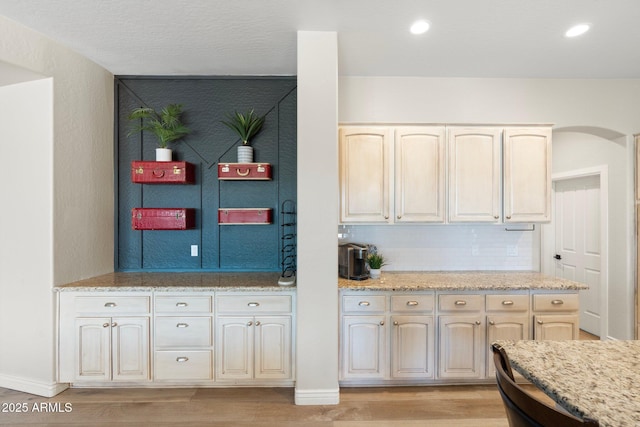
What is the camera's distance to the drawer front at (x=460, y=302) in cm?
280

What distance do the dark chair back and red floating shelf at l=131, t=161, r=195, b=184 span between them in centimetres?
291

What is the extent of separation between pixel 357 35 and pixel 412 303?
219cm

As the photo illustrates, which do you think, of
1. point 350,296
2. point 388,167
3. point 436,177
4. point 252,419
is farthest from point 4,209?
point 436,177

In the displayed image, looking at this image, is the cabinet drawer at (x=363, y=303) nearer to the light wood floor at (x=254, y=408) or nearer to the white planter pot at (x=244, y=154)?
the light wood floor at (x=254, y=408)

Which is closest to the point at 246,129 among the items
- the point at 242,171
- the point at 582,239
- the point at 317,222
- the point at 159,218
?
the point at 242,171

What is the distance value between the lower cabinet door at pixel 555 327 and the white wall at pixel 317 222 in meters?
1.75

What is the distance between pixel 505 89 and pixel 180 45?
3051 millimetres

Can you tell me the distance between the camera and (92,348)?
269 centimetres

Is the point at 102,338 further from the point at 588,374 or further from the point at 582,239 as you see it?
the point at 582,239

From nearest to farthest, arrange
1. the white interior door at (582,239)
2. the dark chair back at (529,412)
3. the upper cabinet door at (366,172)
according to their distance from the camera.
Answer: the dark chair back at (529,412) < the upper cabinet door at (366,172) < the white interior door at (582,239)

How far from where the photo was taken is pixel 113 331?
2.69 m

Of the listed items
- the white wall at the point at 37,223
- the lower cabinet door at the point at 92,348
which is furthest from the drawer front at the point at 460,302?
the white wall at the point at 37,223

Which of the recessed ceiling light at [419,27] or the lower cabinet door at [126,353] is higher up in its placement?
A: the recessed ceiling light at [419,27]

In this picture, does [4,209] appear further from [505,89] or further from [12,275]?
[505,89]
